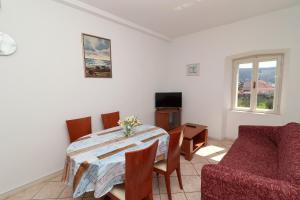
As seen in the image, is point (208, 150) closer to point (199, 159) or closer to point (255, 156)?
point (199, 159)

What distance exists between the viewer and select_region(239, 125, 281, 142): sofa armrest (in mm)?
2279

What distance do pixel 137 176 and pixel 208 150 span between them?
237 centimetres

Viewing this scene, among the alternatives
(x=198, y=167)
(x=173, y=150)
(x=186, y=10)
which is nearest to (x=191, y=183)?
(x=198, y=167)

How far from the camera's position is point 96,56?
2.74 m

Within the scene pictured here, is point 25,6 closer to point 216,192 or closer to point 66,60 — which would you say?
point 66,60

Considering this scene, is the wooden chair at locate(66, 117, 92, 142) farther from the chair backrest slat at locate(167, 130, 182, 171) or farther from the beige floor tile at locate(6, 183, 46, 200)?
the chair backrest slat at locate(167, 130, 182, 171)

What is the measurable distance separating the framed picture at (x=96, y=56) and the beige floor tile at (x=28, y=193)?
1.81 m

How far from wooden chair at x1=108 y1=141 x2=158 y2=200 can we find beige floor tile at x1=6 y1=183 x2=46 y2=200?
1.37 m

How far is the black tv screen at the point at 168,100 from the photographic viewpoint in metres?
4.04

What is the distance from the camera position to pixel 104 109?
9.69 ft

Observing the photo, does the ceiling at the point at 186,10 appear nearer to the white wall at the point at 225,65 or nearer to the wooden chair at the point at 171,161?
the white wall at the point at 225,65

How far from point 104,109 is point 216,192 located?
2.34 metres

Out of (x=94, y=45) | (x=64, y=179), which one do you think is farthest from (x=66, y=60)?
(x=64, y=179)

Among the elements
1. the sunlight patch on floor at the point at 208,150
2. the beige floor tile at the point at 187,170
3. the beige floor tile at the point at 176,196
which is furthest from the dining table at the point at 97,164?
the sunlight patch on floor at the point at 208,150
